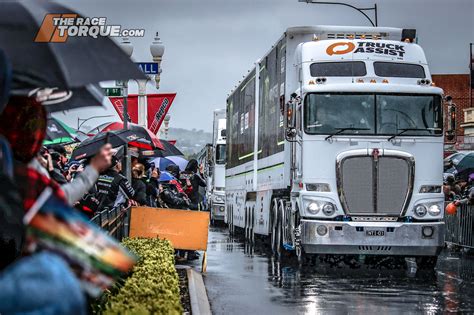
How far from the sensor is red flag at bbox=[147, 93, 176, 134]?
74.5ft

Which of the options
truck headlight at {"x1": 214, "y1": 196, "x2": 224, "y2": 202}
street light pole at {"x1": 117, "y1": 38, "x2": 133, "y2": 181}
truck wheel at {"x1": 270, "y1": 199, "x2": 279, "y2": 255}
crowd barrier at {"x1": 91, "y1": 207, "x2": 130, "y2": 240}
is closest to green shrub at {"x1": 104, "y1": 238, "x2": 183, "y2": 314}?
crowd barrier at {"x1": 91, "y1": 207, "x2": 130, "y2": 240}

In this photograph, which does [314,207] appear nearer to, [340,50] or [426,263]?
[426,263]

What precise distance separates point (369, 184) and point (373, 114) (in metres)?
1.26

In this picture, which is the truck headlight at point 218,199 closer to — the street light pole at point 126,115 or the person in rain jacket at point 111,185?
the street light pole at point 126,115

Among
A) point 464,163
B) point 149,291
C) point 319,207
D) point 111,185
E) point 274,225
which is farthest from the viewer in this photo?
point 464,163

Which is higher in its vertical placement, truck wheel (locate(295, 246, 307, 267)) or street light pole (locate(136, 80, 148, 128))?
street light pole (locate(136, 80, 148, 128))

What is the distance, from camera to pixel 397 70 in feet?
62.1

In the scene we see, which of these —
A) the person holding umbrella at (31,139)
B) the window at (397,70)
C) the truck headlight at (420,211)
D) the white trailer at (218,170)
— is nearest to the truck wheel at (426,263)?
the truck headlight at (420,211)

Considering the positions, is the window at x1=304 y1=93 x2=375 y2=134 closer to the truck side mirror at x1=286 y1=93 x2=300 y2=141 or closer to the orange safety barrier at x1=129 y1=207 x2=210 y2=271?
the truck side mirror at x1=286 y1=93 x2=300 y2=141

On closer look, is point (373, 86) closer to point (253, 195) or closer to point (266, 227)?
point (266, 227)

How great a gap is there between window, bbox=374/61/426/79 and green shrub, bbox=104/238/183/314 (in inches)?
296

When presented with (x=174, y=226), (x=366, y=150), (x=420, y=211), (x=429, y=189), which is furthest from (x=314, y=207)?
(x=174, y=226)

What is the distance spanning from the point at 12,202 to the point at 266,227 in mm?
18610

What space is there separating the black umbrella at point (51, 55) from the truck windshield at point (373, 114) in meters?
13.1
